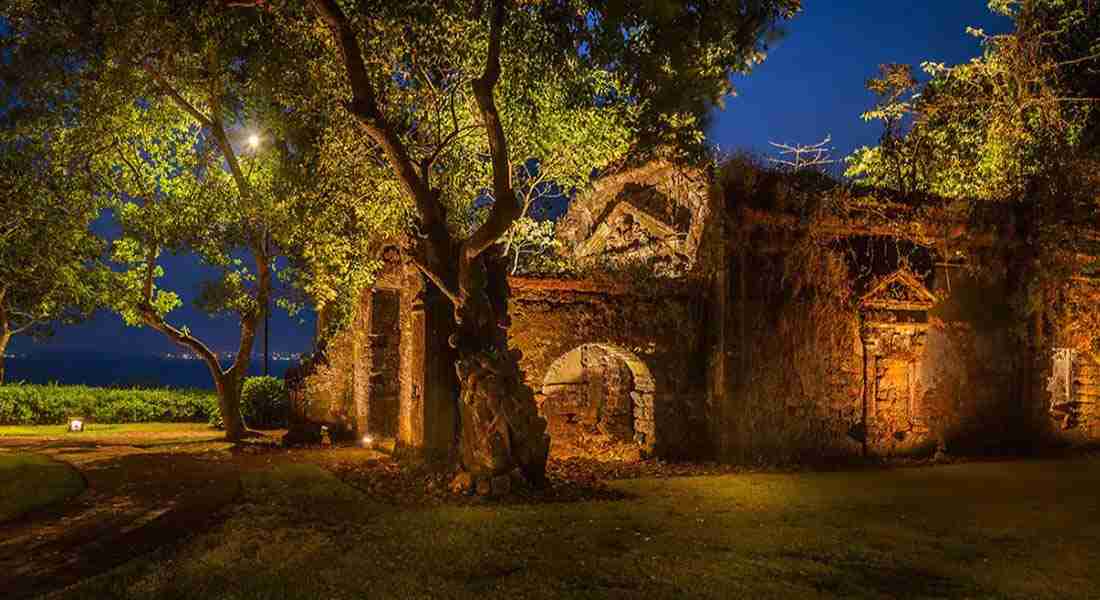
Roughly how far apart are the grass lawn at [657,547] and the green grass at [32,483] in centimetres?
287

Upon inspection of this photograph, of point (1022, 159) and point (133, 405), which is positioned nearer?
point (1022, 159)

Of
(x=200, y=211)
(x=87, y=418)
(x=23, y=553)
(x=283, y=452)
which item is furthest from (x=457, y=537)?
(x=87, y=418)

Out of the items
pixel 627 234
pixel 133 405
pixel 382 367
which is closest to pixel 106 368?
pixel 133 405

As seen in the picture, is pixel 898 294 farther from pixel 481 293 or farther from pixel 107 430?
pixel 107 430

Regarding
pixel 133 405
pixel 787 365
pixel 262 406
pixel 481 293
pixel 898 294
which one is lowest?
pixel 133 405

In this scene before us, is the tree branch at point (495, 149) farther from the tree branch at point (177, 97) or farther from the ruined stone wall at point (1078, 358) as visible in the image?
the ruined stone wall at point (1078, 358)

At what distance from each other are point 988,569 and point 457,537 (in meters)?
5.04

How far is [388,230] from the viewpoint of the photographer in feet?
45.1

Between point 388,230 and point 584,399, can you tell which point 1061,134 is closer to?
point 584,399

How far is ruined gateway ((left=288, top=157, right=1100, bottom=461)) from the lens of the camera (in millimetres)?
13703

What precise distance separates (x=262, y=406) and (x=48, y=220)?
25.9 feet

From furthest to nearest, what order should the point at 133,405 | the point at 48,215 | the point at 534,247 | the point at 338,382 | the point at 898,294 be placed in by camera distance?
the point at 133,405
the point at 534,247
the point at 338,382
the point at 48,215
the point at 898,294

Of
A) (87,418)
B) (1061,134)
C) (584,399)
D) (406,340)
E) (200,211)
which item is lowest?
(87,418)

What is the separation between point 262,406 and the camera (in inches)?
875
